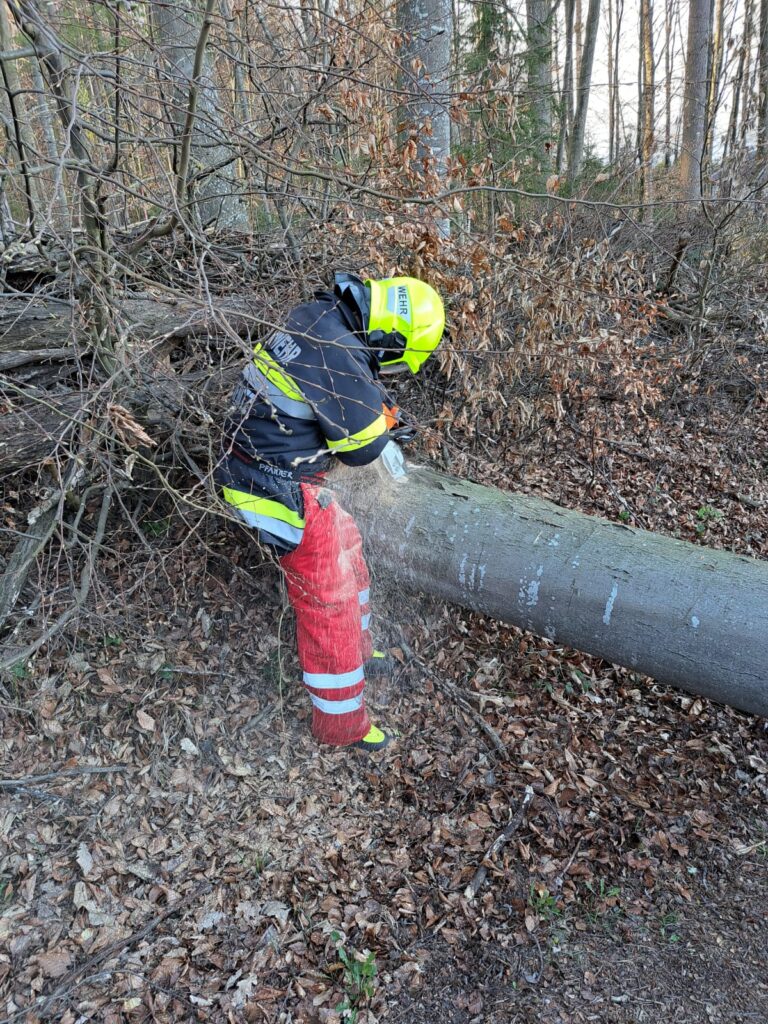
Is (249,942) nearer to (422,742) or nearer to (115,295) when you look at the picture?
(422,742)

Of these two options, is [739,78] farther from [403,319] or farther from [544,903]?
[544,903]

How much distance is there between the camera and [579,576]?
112 inches

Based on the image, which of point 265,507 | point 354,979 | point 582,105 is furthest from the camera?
point 582,105

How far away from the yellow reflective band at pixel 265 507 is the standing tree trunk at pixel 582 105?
562cm

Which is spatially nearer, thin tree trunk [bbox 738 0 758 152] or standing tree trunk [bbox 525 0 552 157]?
thin tree trunk [bbox 738 0 758 152]

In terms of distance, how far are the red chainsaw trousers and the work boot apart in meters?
0.04

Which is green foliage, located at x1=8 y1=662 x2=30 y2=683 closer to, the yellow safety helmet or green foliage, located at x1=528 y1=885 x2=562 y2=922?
the yellow safety helmet

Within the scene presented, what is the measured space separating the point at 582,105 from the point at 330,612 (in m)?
8.36

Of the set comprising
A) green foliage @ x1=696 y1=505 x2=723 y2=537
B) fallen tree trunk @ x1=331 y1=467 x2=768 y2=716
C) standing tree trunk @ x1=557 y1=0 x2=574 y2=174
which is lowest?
green foliage @ x1=696 y1=505 x2=723 y2=537

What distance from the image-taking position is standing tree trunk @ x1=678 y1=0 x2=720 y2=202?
24.4ft

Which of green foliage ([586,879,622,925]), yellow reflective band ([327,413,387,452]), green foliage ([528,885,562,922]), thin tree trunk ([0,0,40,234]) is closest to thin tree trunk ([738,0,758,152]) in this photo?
yellow reflective band ([327,413,387,452])

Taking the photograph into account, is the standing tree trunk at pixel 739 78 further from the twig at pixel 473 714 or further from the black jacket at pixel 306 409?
the twig at pixel 473 714

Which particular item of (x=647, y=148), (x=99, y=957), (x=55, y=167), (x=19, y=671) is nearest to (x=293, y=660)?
(x=19, y=671)

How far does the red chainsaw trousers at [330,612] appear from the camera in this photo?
323 centimetres
